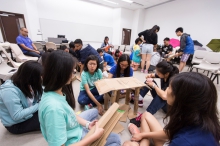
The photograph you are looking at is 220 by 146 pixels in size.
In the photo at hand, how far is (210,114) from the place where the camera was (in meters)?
0.55

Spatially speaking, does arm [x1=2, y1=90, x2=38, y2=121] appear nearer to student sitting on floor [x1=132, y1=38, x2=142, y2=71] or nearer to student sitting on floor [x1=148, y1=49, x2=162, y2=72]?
student sitting on floor [x1=132, y1=38, x2=142, y2=71]

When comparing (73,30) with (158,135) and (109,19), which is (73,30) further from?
(158,135)

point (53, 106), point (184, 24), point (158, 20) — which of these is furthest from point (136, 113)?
point (158, 20)

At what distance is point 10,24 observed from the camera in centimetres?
Result: 496

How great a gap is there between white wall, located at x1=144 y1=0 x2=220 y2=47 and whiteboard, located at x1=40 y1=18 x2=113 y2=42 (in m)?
3.48

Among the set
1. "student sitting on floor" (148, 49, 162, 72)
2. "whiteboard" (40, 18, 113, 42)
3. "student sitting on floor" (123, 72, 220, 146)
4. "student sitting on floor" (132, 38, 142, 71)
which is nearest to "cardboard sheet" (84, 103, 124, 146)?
"student sitting on floor" (123, 72, 220, 146)

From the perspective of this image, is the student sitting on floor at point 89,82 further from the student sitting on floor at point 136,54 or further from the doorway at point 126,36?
the doorway at point 126,36

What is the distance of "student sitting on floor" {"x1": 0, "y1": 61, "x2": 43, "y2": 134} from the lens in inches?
38.0

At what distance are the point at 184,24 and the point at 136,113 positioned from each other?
587 cm

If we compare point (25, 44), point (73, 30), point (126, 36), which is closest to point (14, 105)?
point (25, 44)

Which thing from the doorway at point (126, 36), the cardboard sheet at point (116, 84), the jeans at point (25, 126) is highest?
the doorway at point (126, 36)

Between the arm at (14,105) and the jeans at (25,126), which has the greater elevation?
the arm at (14,105)

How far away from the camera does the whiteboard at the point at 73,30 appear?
5.74 m

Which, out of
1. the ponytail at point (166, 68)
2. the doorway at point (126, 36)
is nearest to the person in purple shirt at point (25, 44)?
the ponytail at point (166, 68)
